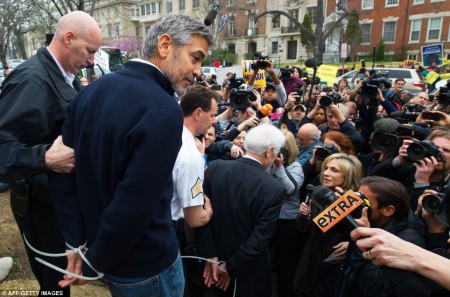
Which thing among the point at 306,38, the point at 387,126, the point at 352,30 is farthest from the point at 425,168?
the point at 306,38

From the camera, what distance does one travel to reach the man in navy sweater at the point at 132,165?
1.23m

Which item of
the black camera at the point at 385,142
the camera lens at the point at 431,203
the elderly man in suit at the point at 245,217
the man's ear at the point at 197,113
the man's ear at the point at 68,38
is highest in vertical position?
the man's ear at the point at 68,38

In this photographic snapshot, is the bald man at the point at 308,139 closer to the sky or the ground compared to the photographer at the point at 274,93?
closer to the ground

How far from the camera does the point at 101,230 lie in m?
1.28

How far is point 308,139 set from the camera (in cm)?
376

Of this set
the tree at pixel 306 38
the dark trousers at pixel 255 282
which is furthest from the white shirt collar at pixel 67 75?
the tree at pixel 306 38

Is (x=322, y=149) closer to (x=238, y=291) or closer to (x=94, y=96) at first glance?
(x=238, y=291)

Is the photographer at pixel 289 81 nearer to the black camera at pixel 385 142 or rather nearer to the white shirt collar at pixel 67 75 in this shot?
the black camera at pixel 385 142

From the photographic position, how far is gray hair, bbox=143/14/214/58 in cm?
145

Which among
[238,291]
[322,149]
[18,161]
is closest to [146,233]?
[18,161]

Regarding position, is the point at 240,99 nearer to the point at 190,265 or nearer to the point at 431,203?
the point at 190,265

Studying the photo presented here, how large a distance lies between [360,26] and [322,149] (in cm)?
3677

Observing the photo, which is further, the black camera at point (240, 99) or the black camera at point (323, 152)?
the black camera at point (240, 99)

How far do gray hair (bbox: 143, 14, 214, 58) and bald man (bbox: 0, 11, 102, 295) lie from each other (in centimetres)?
64
